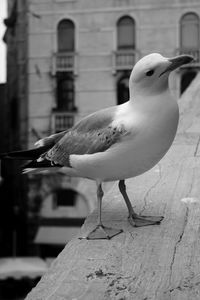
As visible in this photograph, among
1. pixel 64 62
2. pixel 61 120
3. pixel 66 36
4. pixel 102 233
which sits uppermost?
pixel 66 36

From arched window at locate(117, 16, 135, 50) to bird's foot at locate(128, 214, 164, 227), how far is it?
1112cm

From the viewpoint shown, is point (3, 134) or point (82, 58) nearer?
point (82, 58)

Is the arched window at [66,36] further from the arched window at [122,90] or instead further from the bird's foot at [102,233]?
the bird's foot at [102,233]

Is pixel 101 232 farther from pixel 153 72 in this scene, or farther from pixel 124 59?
pixel 124 59

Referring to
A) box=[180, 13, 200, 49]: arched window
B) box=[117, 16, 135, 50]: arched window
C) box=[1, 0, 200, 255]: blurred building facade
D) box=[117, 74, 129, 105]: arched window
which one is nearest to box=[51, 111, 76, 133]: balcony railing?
box=[1, 0, 200, 255]: blurred building facade

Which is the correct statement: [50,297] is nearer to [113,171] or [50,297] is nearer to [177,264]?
[177,264]

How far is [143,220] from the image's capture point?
4.25 ft

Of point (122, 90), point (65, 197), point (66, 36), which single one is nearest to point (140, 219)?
point (122, 90)

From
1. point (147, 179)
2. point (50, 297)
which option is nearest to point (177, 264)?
point (50, 297)

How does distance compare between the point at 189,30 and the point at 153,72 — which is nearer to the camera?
the point at 153,72

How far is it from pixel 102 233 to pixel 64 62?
11253 millimetres

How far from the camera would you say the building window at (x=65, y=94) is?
12359mm

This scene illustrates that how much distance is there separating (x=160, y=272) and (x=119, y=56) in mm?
11358

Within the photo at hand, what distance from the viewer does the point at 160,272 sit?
0.94 metres
